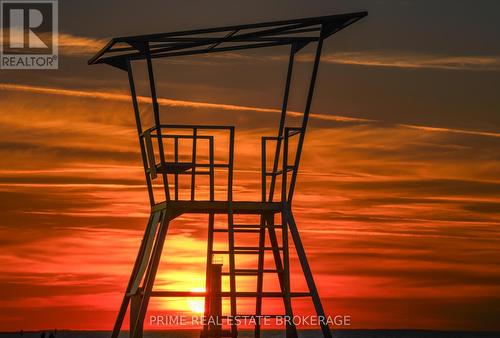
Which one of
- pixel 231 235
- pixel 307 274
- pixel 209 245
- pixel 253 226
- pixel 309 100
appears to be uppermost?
pixel 309 100

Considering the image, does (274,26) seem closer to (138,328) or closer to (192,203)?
(192,203)

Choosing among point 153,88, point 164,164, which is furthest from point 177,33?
point 164,164

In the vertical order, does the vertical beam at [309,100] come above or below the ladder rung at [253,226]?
above

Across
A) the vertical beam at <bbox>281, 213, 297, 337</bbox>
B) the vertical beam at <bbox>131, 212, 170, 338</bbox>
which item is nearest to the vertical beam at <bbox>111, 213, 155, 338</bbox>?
the vertical beam at <bbox>131, 212, 170, 338</bbox>

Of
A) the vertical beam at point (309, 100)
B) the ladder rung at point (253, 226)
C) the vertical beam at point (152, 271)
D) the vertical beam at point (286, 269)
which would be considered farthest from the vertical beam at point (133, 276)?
the vertical beam at point (309, 100)

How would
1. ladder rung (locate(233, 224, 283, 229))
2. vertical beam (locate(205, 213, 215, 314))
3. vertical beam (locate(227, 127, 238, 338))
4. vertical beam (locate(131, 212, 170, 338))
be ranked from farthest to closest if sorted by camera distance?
vertical beam (locate(205, 213, 215, 314))
ladder rung (locate(233, 224, 283, 229))
vertical beam (locate(131, 212, 170, 338))
vertical beam (locate(227, 127, 238, 338))

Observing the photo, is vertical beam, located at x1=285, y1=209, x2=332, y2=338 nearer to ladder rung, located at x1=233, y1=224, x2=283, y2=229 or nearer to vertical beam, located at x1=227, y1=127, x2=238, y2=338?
ladder rung, located at x1=233, y1=224, x2=283, y2=229

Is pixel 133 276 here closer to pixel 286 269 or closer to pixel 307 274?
pixel 286 269

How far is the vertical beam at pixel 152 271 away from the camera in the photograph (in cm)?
2405

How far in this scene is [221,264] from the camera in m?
27.4

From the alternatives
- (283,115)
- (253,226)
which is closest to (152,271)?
(253,226)

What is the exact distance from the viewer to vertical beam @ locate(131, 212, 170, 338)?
24047mm

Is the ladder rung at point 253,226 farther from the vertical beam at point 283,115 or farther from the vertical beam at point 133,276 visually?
the vertical beam at point 133,276

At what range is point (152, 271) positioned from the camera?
79.7 ft
